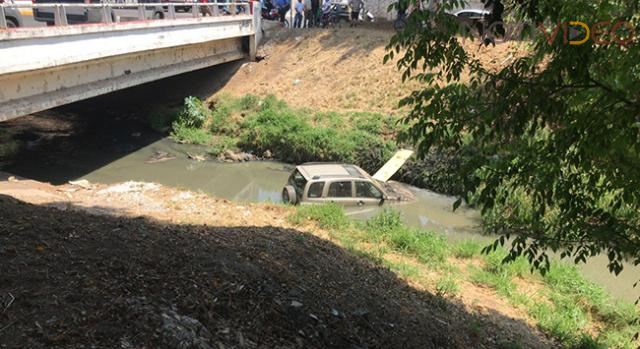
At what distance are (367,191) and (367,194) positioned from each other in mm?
94

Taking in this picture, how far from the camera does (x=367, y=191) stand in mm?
15516

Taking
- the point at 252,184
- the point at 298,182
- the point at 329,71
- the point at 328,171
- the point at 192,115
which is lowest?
the point at 252,184

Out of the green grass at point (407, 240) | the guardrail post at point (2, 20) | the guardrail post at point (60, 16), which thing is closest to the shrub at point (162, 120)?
the guardrail post at point (60, 16)

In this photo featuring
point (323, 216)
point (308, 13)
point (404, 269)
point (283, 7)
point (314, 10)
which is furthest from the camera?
point (283, 7)

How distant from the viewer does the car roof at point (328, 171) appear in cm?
1480

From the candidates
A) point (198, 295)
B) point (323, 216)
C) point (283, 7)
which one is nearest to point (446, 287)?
point (323, 216)

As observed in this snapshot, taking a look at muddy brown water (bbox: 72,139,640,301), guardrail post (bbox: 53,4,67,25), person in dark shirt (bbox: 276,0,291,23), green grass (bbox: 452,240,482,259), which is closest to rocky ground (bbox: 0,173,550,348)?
green grass (bbox: 452,240,482,259)

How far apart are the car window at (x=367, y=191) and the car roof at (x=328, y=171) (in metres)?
0.25

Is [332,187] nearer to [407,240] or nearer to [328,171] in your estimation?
[328,171]

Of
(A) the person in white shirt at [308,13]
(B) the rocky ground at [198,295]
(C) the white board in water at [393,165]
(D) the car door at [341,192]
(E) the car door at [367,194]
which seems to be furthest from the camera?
(A) the person in white shirt at [308,13]

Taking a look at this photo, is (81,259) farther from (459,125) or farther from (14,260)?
(459,125)

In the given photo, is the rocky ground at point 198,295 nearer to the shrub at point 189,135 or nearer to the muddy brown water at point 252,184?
the muddy brown water at point 252,184

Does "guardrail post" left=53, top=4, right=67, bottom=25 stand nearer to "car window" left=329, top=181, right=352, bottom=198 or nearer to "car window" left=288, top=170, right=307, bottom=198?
"car window" left=288, top=170, right=307, bottom=198

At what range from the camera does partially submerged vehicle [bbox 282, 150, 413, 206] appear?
14.5 meters
